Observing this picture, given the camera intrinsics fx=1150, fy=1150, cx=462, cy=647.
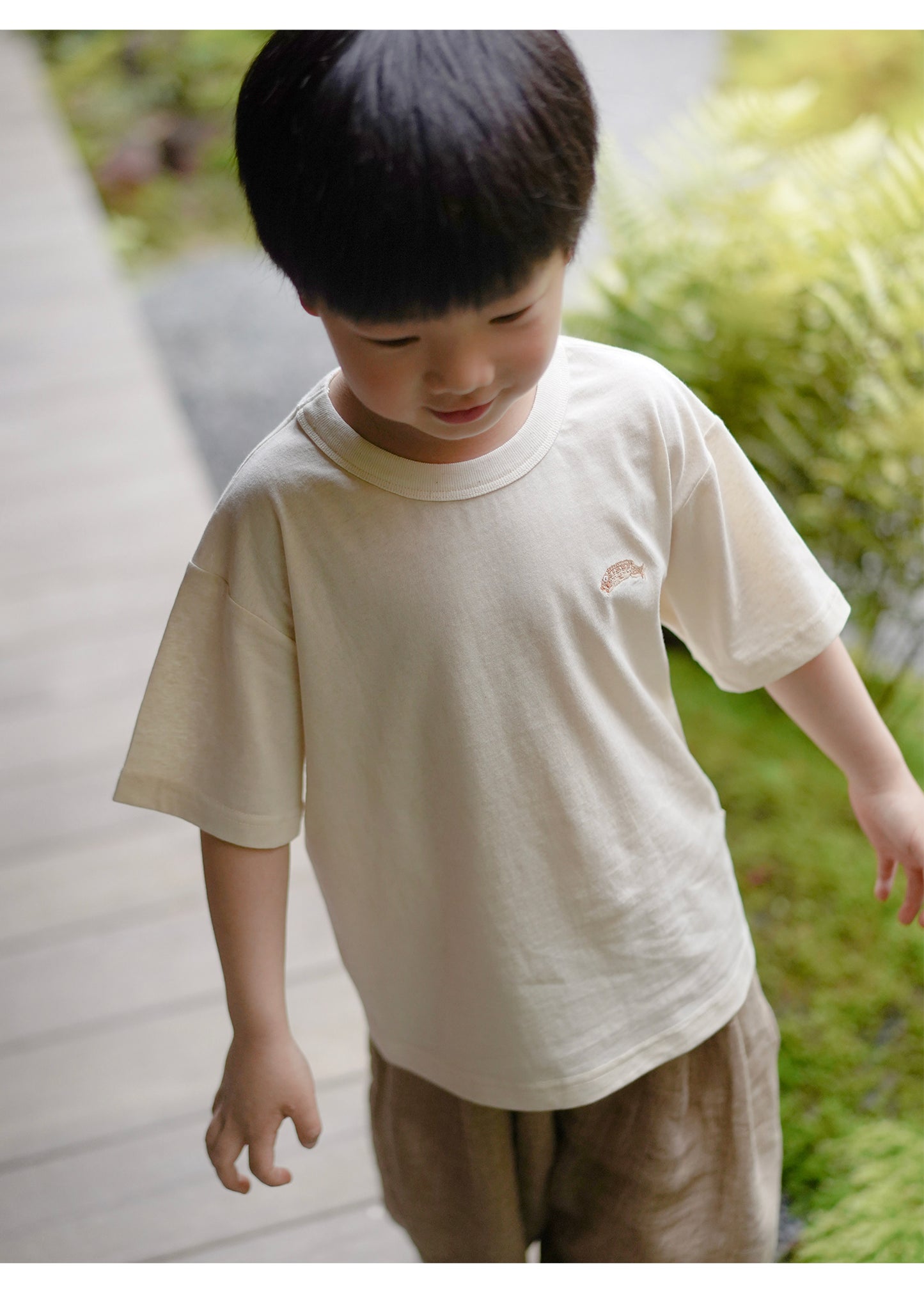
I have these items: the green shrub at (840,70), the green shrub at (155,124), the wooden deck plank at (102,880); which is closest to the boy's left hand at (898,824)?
the wooden deck plank at (102,880)

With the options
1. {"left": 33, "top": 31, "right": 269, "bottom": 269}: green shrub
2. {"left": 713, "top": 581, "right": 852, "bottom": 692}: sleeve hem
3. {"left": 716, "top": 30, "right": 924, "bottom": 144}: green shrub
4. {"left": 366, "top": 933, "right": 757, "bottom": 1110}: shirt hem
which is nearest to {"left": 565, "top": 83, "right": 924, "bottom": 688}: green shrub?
{"left": 716, "top": 30, "right": 924, "bottom": 144}: green shrub

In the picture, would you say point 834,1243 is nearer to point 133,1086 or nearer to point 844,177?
point 133,1086

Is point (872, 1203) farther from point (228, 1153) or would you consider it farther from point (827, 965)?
point (228, 1153)

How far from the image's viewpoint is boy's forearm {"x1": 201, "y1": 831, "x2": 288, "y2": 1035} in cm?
91

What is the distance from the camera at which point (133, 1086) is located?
1.80 meters

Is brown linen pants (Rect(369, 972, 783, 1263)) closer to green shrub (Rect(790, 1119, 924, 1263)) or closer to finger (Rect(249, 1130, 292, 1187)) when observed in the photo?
finger (Rect(249, 1130, 292, 1187))

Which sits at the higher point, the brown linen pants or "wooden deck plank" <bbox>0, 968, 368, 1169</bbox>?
the brown linen pants

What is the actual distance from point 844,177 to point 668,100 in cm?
222

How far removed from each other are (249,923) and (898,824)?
1.83 feet

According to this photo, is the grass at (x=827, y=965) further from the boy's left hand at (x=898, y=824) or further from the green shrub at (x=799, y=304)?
the boy's left hand at (x=898, y=824)

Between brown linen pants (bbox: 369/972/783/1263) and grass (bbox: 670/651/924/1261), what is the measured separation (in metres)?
0.40

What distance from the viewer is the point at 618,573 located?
0.86 meters

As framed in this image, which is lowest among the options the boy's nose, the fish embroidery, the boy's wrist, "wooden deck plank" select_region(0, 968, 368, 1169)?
"wooden deck plank" select_region(0, 968, 368, 1169)

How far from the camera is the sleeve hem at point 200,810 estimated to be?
878mm
